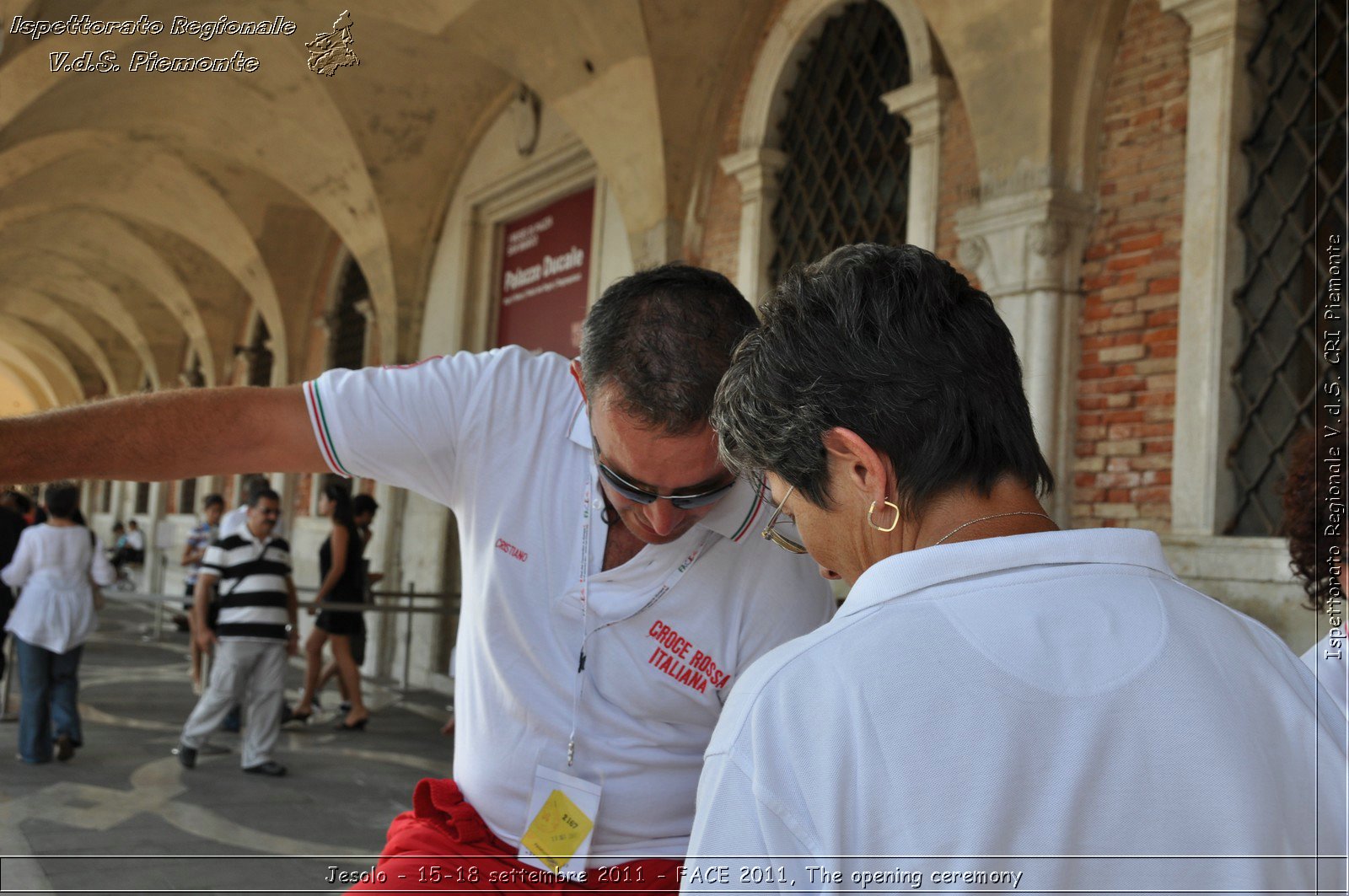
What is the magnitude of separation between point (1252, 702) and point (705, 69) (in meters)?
8.18

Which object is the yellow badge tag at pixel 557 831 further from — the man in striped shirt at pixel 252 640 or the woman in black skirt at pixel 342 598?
the woman in black skirt at pixel 342 598

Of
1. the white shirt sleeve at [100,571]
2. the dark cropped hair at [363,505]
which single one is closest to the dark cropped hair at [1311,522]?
the white shirt sleeve at [100,571]

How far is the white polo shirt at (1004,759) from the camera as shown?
962 millimetres

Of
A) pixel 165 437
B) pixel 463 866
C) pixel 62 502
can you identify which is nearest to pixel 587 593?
pixel 463 866

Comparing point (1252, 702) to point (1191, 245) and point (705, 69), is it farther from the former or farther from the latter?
point (705, 69)

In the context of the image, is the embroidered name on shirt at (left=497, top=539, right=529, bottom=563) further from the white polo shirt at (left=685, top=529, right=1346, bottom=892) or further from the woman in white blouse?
the woman in white blouse

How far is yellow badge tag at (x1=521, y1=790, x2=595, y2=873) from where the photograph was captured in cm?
191

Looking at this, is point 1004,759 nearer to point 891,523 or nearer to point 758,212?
point 891,523

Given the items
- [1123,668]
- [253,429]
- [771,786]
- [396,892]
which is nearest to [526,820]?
[396,892]

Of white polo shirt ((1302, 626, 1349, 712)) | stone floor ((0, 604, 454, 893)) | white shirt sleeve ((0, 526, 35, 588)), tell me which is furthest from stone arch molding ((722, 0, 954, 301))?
white polo shirt ((1302, 626, 1349, 712))

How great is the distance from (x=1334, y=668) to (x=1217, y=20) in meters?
4.60

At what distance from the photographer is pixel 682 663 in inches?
77.5

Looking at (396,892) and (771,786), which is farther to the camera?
(396,892)

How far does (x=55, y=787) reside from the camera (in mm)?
5832
